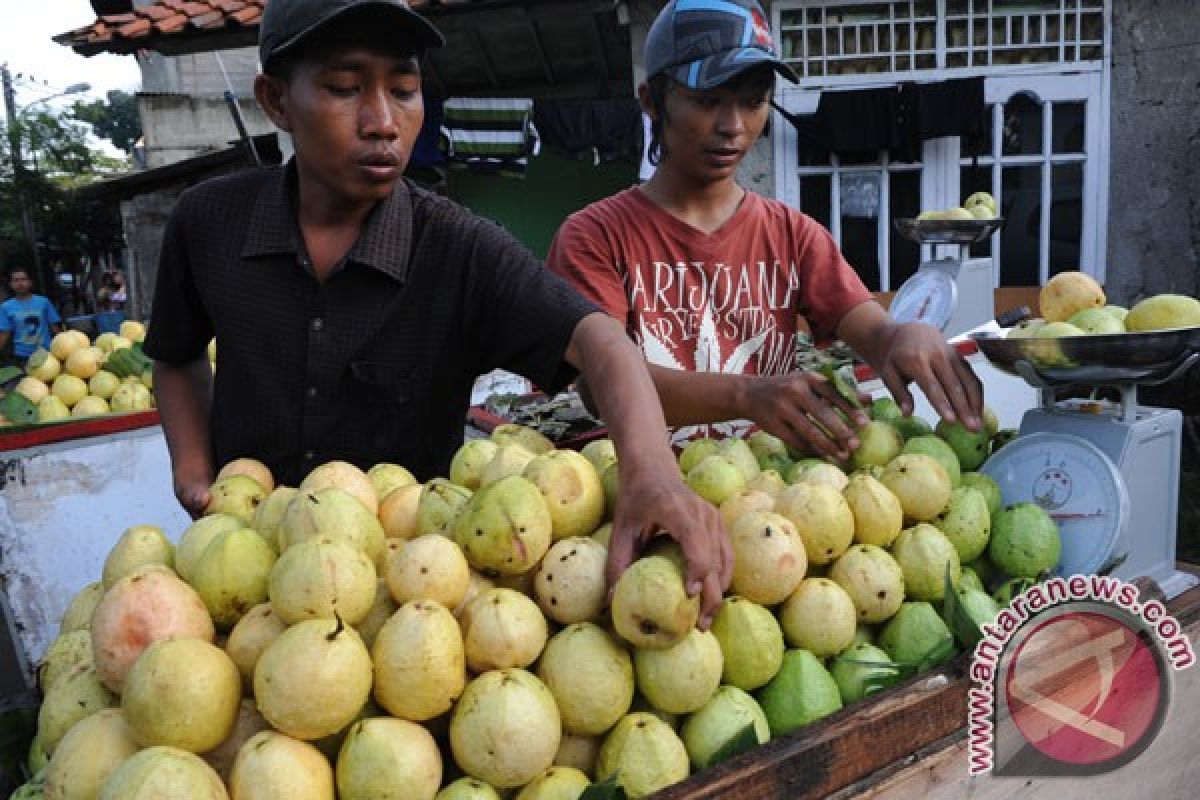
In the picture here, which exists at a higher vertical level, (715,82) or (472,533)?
(715,82)

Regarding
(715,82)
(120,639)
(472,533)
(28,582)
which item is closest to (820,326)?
(715,82)

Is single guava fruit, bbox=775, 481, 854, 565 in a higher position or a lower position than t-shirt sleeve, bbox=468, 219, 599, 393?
lower

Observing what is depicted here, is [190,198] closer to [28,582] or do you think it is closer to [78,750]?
[78,750]

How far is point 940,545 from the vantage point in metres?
1.54

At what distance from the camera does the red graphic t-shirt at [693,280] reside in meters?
2.32

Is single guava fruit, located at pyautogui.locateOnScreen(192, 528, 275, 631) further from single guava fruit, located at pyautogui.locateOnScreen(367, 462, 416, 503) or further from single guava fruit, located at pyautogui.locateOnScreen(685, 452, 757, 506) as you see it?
single guava fruit, located at pyautogui.locateOnScreen(685, 452, 757, 506)

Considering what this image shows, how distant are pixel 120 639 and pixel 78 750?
0.46 feet

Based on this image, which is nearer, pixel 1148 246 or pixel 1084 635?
pixel 1084 635

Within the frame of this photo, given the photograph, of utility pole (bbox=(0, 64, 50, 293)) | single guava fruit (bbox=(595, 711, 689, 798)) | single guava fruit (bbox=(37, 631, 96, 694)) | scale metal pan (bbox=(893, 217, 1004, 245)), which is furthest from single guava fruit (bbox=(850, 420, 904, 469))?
utility pole (bbox=(0, 64, 50, 293))

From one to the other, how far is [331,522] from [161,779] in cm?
42

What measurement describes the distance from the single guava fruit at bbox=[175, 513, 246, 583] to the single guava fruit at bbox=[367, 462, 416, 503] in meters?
0.29

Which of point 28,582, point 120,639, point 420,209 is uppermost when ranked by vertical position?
point 420,209

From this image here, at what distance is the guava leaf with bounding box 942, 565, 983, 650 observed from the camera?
51.9 inches

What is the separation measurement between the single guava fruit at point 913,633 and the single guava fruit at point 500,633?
58 cm
